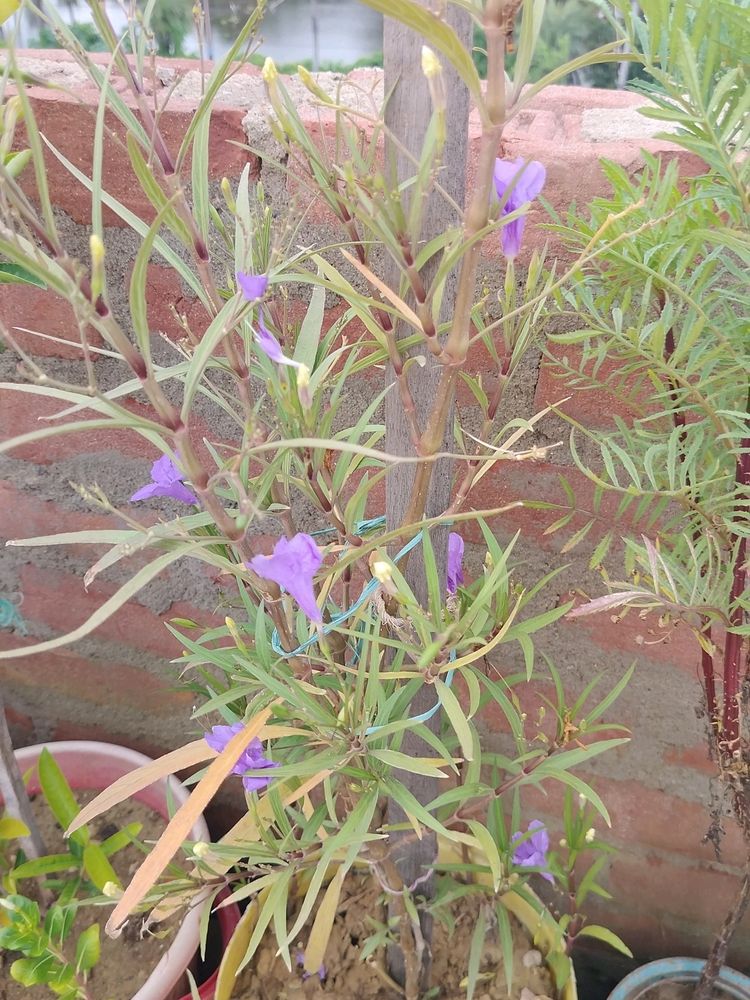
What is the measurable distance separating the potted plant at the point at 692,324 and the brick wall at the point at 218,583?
14 cm

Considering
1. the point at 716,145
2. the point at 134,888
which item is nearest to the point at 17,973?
the point at 134,888

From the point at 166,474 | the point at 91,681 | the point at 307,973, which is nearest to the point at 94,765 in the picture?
the point at 91,681

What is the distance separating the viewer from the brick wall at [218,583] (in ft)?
2.29

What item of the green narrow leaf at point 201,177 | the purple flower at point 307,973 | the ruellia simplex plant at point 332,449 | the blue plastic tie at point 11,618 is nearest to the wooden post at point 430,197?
the ruellia simplex plant at point 332,449

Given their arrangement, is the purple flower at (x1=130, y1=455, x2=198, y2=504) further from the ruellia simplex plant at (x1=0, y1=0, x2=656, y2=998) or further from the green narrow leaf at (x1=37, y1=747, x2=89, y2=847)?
the green narrow leaf at (x1=37, y1=747, x2=89, y2=847)

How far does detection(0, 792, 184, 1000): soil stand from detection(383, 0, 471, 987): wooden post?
1.23 feet

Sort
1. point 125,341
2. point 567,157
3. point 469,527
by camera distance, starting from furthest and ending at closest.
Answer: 1. point 469,527
2. point 567,157
3. point 125,341

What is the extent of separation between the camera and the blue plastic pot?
0.81 meters

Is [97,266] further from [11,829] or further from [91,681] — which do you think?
[91,681]

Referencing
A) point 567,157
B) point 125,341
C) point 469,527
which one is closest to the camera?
point 125,341

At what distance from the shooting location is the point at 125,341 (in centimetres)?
34

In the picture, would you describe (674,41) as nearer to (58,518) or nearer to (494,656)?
(494,656)

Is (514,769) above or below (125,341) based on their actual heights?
below

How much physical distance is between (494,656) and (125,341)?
635 millimetres
